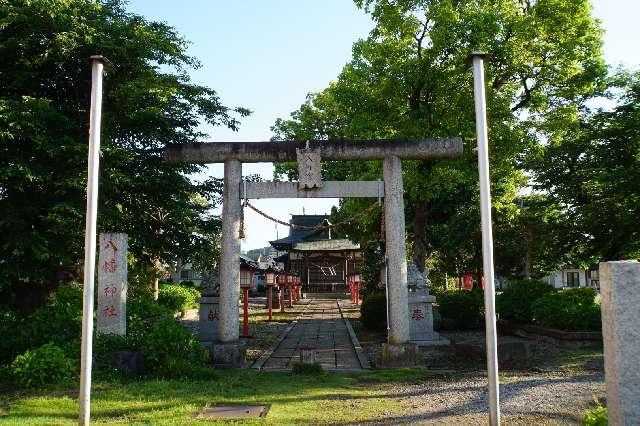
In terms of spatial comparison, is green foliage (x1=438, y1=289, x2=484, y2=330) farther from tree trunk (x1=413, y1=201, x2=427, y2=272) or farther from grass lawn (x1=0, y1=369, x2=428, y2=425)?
grass lawn (x1=0, y1=369, x2=428, y2=425)

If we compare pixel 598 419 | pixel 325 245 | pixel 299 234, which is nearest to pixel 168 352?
pixel 598 419

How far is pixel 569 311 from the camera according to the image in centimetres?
1544

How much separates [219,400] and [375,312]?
475 inches

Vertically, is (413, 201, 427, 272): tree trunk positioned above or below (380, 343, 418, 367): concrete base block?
above

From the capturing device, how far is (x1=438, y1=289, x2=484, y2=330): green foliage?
64.5 feet

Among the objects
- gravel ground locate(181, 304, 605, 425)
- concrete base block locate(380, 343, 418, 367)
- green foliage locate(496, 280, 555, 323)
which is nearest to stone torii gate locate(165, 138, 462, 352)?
concrete base block locate(380, 343, 418, 367)

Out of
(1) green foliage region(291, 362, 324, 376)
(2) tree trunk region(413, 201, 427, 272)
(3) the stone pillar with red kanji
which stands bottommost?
(1) green foliage region(291, 362, 324, 376)

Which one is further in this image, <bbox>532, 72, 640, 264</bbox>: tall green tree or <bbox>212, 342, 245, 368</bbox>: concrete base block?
<bbox>532, 72, 640, 264</bbox>: tall green tree

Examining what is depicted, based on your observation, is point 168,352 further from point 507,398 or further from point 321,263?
point 321,263

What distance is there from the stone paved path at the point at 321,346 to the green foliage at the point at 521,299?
526 centimetres

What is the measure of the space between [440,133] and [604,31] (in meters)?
7.58

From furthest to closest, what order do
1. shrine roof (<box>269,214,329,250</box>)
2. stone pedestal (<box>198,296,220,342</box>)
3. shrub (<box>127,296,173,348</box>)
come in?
shrine roof (<box>269,214,329,250</box>) → stone pedestal (<box>198,296,220,342</box>) → shrub (<box>127,296,173,348</box>)

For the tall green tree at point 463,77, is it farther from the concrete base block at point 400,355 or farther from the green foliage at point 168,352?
the green foliage at point 168,352

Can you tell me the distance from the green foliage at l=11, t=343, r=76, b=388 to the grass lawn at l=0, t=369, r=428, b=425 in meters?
0.46
